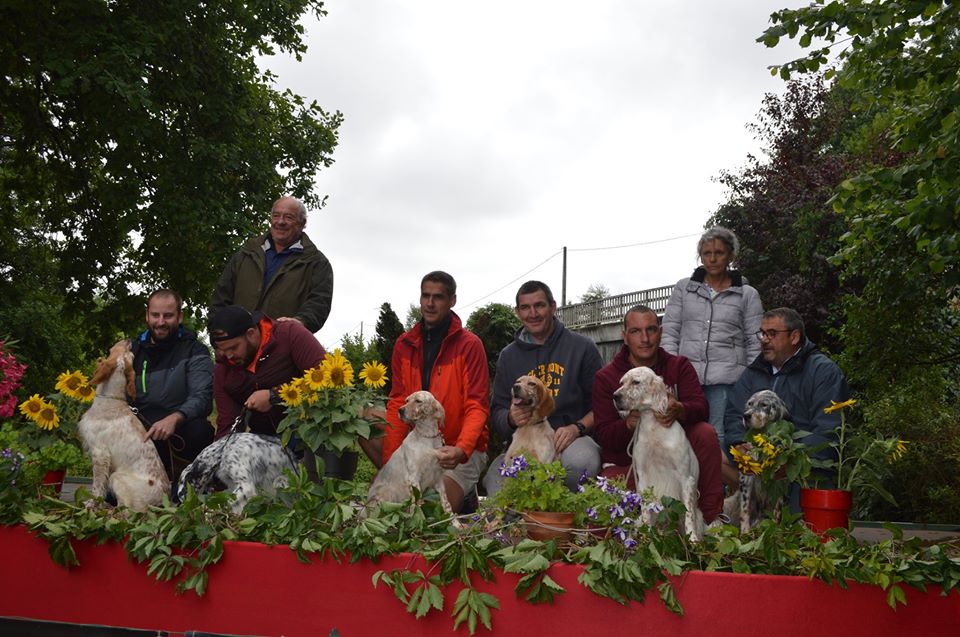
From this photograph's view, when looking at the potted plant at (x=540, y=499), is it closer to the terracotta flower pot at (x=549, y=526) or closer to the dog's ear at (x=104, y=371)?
the terracotta flower pot at (x=549, y=526)

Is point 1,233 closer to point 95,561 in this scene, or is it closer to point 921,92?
point 95,561

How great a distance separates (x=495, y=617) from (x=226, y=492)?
1623mm

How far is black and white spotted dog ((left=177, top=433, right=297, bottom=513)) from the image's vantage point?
17.0 ft

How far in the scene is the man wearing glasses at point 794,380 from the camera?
18.1 ft

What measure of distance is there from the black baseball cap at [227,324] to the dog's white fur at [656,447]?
2.25m

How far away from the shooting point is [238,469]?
17.1ft

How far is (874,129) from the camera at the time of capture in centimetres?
1318

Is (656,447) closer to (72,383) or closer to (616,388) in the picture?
(616,388)

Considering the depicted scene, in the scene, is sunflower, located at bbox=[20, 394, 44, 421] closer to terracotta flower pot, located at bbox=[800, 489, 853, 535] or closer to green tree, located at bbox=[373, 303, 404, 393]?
terracotta flower pot, located at bbox=[800, 489, 853, 535]

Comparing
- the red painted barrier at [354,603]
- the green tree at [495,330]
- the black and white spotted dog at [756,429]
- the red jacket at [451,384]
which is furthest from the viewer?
the green tree at [495,330]

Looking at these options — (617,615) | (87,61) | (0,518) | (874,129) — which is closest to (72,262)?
(87,61)

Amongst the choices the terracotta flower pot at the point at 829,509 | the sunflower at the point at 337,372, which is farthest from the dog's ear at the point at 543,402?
the terracotta flower pot at the point at 829,509

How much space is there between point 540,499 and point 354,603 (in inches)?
38.9

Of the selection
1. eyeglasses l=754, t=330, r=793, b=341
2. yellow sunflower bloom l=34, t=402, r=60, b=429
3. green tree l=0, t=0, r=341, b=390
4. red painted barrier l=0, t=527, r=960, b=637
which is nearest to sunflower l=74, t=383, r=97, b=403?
yellow sunflower bloom l=34, t=402, r=60, b=429
